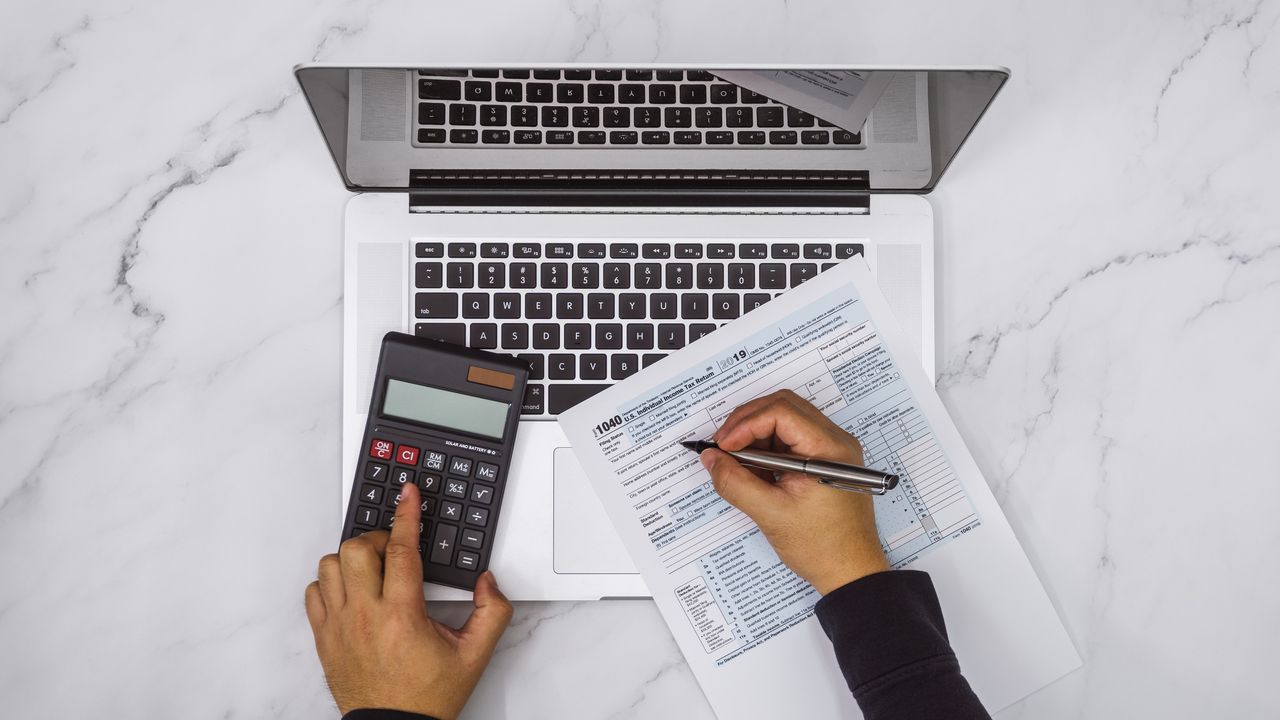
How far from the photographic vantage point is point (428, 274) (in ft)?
2.35

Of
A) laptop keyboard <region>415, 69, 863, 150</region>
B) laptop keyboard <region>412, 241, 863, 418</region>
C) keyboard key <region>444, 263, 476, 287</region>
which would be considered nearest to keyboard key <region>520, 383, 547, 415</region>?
laptop keyboard <region>412, 241, 863, 418</region>

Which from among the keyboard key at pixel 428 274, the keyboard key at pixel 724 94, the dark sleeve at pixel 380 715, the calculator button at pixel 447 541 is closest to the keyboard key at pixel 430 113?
the keyboard key at pixel 428 274

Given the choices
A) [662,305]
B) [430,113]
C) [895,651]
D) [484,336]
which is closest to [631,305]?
[662,305]

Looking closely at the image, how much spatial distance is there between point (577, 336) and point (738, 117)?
0.75ft

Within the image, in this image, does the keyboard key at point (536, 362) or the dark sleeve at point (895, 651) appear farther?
the keyboard key at point (536, 362)

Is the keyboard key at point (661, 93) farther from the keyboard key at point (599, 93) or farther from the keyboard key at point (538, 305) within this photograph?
the keyboard key at point (538, 305)

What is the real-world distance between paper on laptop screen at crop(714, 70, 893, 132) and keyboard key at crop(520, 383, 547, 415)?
0.99 feet

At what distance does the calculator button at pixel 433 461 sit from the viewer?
70 centimetres

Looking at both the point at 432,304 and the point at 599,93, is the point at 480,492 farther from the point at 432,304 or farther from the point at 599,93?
the point at 599,93

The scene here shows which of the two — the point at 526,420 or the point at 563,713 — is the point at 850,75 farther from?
the point at 563,713

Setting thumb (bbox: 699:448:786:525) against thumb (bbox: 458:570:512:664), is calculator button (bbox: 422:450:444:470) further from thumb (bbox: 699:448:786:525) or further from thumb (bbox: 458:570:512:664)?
thumb (bbox: 699:448:786:525)

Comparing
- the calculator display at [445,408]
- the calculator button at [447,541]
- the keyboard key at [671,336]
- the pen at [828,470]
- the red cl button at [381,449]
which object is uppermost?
the keyboard key at [671,336]

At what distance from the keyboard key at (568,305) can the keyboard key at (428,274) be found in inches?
4.0

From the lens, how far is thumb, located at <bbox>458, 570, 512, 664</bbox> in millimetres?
689
